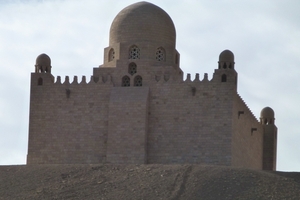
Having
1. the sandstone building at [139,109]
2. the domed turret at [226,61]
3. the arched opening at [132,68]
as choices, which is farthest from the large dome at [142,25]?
the domed turret at [226,61]

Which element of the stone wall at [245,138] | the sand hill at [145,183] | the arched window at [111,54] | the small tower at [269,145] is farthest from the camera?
the small tower at [269,145]

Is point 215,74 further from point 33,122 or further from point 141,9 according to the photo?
point 33,122

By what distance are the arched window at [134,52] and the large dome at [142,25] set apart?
30 centimetres

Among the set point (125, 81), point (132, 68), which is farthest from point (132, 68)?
point (125, 81)

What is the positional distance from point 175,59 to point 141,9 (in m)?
2.66

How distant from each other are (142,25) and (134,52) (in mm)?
1208

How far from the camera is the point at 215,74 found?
50906 mm

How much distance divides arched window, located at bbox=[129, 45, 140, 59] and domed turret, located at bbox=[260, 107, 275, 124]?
8.91 metres


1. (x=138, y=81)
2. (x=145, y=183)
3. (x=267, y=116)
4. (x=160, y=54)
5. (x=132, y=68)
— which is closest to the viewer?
(x=145, y=183)

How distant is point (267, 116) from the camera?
58688 millimetres

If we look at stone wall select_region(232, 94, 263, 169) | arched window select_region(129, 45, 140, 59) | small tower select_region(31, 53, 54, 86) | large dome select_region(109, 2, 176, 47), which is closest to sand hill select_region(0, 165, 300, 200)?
stone wall select_region(232, 94, 263, 169)

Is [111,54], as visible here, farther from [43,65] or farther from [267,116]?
[267,116]

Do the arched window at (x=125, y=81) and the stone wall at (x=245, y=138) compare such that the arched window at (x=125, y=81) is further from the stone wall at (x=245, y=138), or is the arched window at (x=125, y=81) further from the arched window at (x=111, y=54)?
the stone wall at (x=245, y=138)

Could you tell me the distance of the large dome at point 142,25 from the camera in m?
52.7
